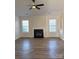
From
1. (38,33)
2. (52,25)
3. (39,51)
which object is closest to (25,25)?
(38,33)

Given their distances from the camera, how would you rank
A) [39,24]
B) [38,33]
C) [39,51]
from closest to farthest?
[39,51]
[38,33]
[39,24]

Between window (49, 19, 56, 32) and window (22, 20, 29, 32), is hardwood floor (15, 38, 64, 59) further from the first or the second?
window (22, 20, 29, 32)

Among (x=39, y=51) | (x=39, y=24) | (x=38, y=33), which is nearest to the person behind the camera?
(x=39, y=51)

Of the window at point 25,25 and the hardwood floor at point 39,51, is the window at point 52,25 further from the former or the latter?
the hardwood floor at point 39,51

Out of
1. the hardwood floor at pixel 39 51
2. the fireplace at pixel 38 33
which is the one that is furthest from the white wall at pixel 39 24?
the hardwood floor at pixel 39 51

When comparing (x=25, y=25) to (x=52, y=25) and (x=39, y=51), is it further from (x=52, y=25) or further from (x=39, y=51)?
(x=39, y=51)

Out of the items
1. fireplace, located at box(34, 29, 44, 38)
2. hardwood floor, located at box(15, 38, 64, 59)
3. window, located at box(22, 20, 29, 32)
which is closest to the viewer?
hardwood floor, located at box(15, 38, 64, 59)

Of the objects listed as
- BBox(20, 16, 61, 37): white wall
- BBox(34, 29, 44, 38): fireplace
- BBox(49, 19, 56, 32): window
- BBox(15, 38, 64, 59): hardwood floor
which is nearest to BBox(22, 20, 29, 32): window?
BBox(20, 16, 61, 37): white wall
